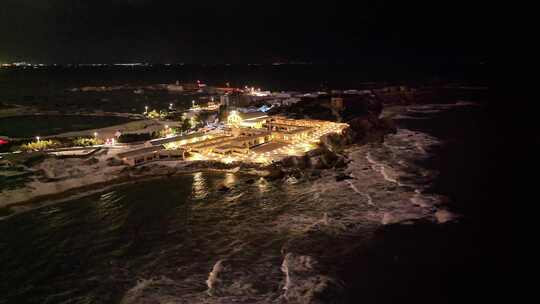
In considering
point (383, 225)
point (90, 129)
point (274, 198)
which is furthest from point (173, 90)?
point (383, 225)

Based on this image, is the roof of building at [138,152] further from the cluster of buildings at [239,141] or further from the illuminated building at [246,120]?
the illuminated building at [246,120]

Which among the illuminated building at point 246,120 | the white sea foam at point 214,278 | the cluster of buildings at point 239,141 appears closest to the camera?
the white sea foam at point 214,278

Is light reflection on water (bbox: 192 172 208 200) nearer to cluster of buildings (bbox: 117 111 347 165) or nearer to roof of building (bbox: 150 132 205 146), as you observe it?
cluster of buildings (bbox: 117 111 347 165)

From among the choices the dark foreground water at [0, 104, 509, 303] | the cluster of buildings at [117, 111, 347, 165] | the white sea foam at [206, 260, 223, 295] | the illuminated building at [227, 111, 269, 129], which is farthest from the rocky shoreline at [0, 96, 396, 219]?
the illuminated building at [227, 111, 269, 129]

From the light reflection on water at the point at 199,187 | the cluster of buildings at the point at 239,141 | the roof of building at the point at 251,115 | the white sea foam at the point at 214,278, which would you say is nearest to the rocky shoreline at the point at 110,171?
the light reflection on water at the point at 199,187

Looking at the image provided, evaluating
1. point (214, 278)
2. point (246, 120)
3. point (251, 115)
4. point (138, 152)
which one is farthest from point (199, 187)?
point (251, 115)

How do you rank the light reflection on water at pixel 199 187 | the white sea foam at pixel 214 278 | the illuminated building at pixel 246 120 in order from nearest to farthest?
the white sea foam at pixel 214 278 → the light reflection on water at pixel 199 187 → the illuminated building at pixel 246 120

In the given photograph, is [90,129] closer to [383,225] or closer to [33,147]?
[33,147]
